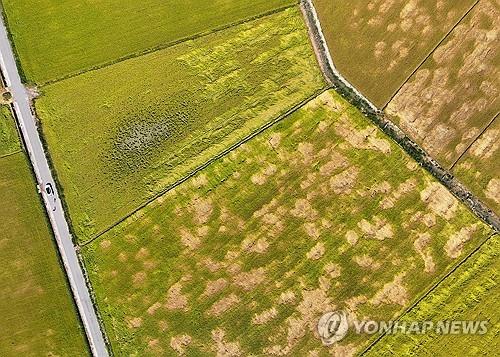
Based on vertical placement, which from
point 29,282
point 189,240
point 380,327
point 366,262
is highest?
point 29,282

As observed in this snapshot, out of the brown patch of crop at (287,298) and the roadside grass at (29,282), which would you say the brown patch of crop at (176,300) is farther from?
the brown patch of crop at (287,298)

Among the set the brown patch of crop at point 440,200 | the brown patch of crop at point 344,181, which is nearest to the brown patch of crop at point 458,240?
the brown patch of crop at point 440,200

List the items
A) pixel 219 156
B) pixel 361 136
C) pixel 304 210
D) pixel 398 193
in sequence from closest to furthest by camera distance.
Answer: pixel 398 193
pixel 304 210
pixel 361 136
pixel 219 156

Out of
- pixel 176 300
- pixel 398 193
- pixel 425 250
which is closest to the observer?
pixel 425 250

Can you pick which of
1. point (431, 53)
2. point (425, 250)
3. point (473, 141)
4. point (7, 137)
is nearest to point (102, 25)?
point (7, 137)

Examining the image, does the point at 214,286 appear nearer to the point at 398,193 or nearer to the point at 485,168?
the point at 398,193

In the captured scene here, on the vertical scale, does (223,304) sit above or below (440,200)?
above

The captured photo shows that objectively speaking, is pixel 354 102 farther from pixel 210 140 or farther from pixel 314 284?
pixel 314 284
